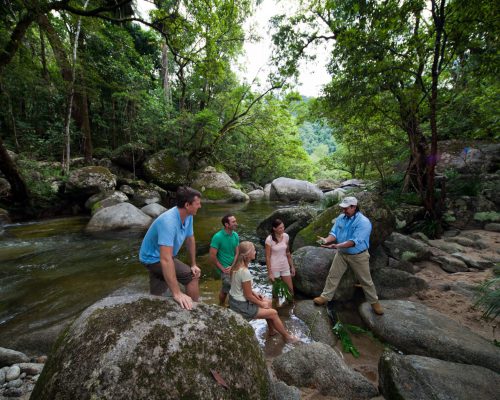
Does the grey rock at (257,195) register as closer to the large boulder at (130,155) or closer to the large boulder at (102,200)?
the large boulder at (130,155)

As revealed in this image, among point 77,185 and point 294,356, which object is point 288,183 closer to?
point 77,185

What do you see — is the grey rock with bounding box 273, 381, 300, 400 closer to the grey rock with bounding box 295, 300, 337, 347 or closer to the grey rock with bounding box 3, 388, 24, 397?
the grey rock with bounding box 295, 300, 337, 347

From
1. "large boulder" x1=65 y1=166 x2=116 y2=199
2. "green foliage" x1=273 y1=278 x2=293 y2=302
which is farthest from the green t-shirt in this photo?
"large boulder" x1=65 y1=166 x2=116 y2=199

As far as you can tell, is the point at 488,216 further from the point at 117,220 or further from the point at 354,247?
the point at 117,220

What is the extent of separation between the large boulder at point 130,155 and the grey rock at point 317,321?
647 inches

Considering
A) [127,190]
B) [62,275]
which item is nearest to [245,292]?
[62,275]

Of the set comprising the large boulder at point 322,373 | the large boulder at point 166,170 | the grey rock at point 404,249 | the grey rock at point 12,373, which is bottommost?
the large boulder at point 322,373

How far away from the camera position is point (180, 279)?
3.43 metres

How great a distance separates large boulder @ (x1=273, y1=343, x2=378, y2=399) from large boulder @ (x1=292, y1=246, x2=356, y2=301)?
1992 mm

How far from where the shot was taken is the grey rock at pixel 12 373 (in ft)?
8.74

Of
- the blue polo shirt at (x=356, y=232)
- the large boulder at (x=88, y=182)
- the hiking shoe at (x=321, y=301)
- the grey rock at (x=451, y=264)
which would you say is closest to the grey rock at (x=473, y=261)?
the grey rock at (x=451, y=264)

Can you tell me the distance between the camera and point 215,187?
19.9 meters

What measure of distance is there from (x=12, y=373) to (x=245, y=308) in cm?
265

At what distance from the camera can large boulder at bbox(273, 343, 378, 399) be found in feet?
8.85
